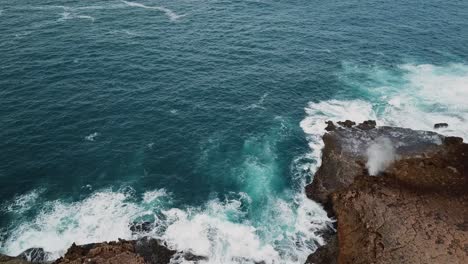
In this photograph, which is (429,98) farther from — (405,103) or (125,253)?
(125,253)

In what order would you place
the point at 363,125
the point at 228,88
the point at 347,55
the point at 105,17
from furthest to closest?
the point at 105,17 → the point at 347,55 → the point at 228,88 → the point at 363,125

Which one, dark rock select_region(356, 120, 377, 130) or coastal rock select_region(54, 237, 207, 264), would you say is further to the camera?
dark rock select_region(356, 120, 377, 130)

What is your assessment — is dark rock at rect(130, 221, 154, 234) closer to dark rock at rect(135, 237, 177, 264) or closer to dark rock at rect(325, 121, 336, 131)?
dark rock at rect(135, 237, 177, 264)

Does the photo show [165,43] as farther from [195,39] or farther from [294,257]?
[294,257]

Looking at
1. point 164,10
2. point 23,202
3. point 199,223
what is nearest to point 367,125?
point 199,223

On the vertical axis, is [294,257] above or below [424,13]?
below

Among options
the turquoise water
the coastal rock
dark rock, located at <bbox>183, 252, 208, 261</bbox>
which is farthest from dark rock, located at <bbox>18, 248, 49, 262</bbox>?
dark rock, located at <bbox>183, 252, 208, 261</bbox>

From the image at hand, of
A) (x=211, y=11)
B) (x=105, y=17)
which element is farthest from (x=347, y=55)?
(x=105, y=17)
